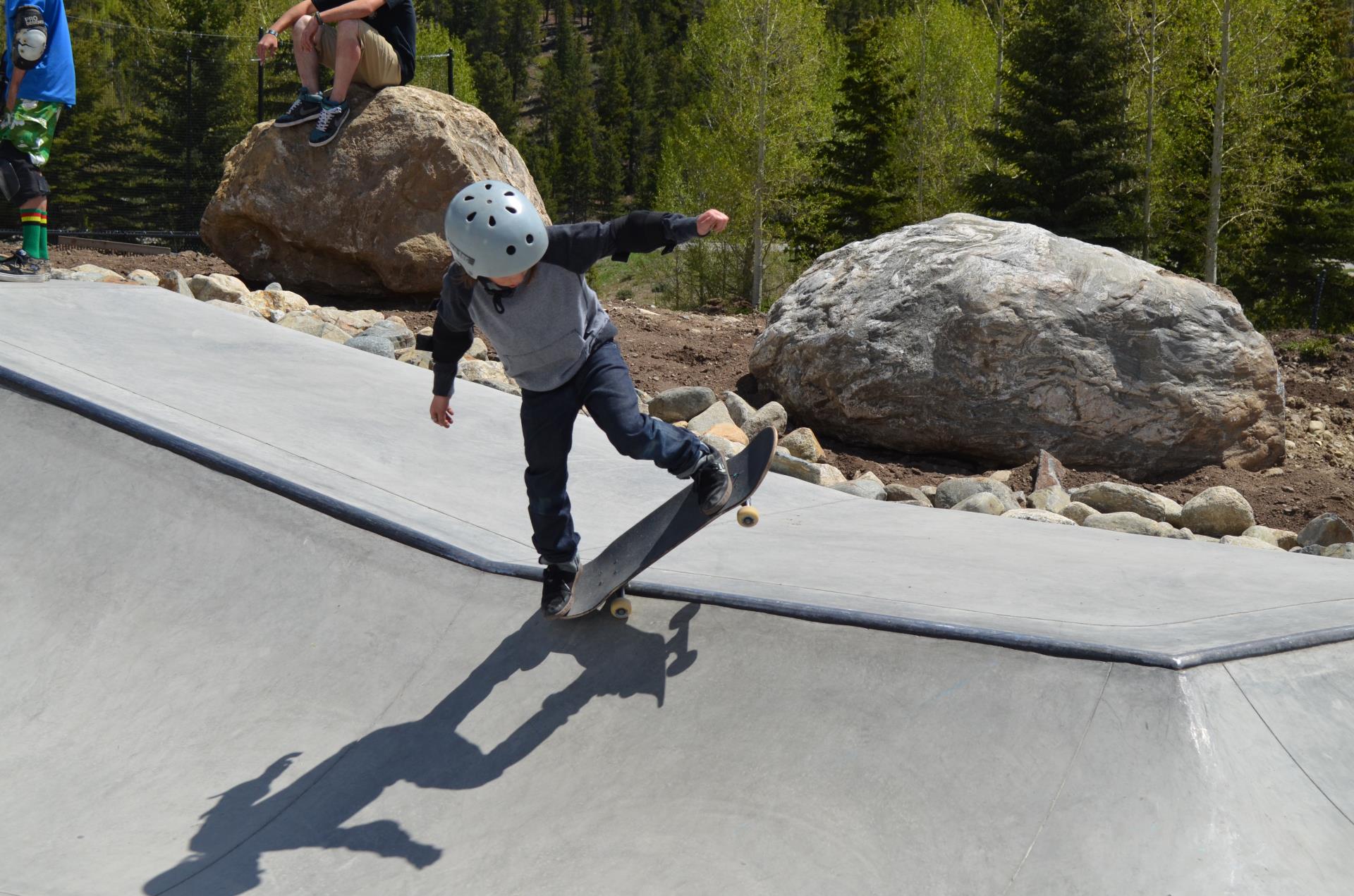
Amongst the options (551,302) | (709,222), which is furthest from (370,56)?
(709,222)

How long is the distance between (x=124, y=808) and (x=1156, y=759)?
2732 mm

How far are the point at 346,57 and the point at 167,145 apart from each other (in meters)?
15.5

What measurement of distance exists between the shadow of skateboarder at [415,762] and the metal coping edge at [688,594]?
0.68ft

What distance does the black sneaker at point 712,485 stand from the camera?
3.52m

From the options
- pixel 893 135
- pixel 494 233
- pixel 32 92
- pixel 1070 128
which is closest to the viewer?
pixel 494 233

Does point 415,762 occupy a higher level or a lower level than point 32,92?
lower

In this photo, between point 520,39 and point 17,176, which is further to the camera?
point 520,39

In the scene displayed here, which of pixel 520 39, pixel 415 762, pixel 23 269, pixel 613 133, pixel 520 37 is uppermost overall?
pixel 23 269

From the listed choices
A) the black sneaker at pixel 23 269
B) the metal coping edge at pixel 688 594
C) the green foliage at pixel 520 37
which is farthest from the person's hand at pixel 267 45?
the green foliage at pixel 520 37

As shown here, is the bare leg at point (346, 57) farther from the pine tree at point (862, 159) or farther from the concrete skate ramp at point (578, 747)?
the pine tree at point (862, 159)

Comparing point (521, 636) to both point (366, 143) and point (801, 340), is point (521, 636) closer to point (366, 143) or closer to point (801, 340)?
point (801, 340)

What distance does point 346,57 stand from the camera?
8.80 meters

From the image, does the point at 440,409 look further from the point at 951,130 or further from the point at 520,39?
the point at 520,39

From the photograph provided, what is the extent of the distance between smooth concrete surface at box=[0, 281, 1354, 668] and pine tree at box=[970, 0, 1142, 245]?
15497mm
